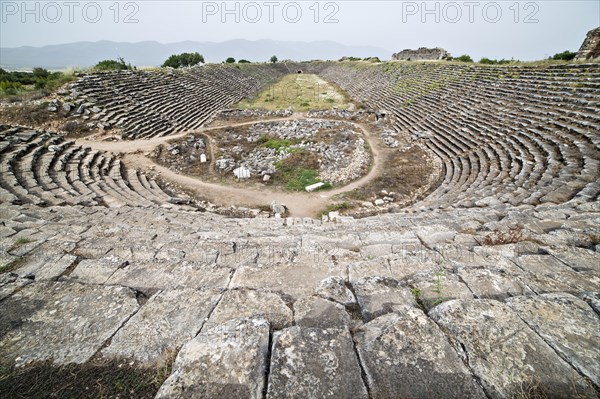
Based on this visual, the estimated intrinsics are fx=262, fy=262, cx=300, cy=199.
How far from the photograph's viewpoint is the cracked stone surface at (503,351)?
154 centimetres

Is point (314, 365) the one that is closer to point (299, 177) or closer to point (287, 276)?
point (287, 276)

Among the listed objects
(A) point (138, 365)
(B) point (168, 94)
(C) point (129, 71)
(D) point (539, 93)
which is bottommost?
(A) point (138, 365)

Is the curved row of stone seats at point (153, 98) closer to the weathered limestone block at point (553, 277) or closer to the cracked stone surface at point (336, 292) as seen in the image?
the cracked stone surface at point (336, 292)

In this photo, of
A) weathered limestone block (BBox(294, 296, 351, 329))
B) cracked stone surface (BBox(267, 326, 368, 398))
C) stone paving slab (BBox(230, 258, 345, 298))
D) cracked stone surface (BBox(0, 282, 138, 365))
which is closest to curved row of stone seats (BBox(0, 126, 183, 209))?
cracked stone surface (BBox(0, 282, 138, 365))

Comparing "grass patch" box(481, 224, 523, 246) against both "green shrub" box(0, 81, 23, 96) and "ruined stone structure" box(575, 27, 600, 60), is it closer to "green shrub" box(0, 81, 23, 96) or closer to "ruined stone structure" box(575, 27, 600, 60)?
"green shrub" box(0, 81, 23, 96)

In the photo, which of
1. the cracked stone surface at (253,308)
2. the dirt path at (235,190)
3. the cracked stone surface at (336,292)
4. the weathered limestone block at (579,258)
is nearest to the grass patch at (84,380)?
the cracked stone surface at (253,308)

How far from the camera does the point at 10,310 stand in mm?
2346

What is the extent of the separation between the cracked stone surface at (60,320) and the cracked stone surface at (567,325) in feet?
10.8

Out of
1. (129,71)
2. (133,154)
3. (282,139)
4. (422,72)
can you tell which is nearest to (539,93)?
(282,139)

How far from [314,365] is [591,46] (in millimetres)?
33436

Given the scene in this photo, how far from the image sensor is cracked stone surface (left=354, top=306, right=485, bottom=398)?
5.08ft

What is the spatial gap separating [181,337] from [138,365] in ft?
1.03

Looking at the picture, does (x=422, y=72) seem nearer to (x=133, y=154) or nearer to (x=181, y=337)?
(x=133, y=154)

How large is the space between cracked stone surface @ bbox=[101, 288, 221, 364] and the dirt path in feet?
26.8
